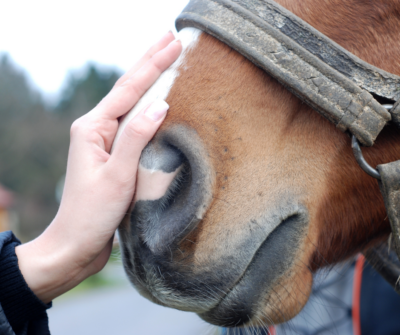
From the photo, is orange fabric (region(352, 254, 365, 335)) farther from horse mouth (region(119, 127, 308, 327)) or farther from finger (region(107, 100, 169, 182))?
finger (region(107, 100, 169, 182))

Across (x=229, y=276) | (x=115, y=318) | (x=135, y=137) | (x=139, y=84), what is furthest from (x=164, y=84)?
(x=115, y=318)

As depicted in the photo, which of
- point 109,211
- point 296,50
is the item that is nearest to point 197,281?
point 109,211

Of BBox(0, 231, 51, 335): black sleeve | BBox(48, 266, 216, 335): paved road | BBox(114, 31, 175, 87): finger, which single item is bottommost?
BBox(48, 266, 216, 335): paved road

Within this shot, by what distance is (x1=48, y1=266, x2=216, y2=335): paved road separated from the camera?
8.03 meters

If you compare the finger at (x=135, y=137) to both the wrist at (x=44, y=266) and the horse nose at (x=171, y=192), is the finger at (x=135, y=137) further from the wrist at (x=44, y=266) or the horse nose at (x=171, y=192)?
the wrist at (x=44, y=266)

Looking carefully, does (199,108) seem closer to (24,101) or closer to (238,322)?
(238,322)

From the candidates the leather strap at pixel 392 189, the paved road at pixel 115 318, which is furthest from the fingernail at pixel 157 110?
the paved road at pixel 115 318

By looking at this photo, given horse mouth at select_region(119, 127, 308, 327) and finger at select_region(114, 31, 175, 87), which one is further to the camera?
finger at select_region(114, 31, 175, 87)

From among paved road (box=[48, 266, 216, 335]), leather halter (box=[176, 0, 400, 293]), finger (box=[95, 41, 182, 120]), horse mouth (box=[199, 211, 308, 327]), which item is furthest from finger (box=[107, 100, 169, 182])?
paved road (box=[48, 266, 216, 335])

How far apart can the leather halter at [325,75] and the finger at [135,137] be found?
0.93ft

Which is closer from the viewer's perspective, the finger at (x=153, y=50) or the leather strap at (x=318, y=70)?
the leather strap at (x=318, y=70)

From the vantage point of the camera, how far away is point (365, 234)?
126 centimetres

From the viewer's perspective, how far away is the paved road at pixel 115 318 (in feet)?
26.3

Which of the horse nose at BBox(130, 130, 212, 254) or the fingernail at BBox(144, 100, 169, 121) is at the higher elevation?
the fingernail at BBox(144, 100, 169, 121)
